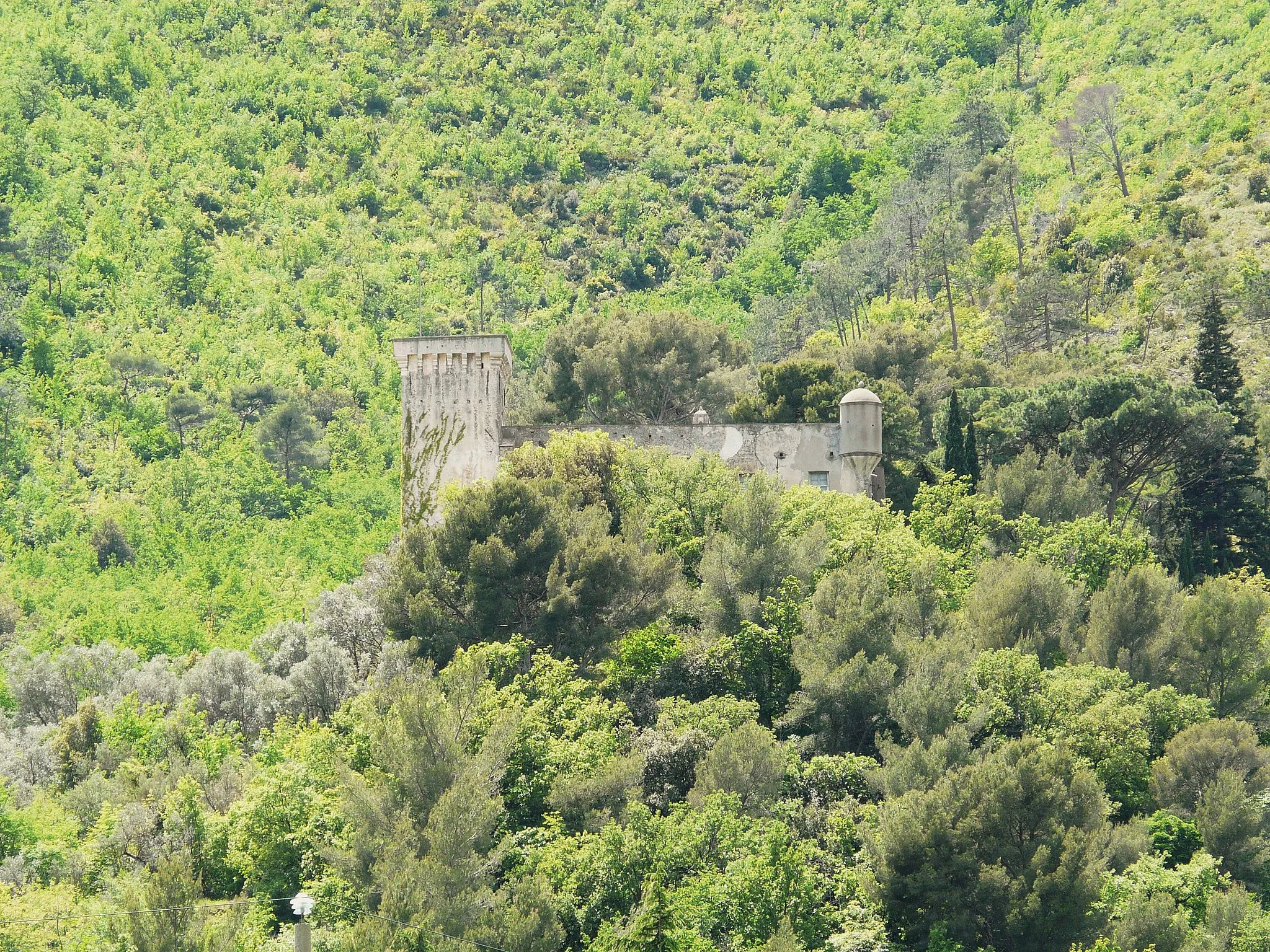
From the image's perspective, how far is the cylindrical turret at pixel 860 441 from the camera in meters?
49.6

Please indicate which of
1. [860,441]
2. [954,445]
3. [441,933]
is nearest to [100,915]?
[441,933]

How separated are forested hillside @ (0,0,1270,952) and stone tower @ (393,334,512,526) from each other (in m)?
2.36

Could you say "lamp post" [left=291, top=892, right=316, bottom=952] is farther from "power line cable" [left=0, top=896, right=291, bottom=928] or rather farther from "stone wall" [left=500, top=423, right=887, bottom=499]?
"stone wall" [left=500, top=423, right=887, bottom=499]

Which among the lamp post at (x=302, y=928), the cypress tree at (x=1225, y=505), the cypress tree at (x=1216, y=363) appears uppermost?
the cypress tree at (x=1216, y=363)

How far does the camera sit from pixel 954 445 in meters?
51.5

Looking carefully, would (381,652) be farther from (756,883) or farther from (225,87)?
(225,87)

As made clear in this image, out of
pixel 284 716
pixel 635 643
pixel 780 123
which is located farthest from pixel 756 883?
pixel 780 123

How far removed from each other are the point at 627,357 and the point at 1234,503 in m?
18.1

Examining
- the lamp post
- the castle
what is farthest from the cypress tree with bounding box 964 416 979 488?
the lamp post

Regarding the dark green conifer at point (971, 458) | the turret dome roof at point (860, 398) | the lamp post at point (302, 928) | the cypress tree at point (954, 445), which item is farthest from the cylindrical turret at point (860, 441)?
the lamp post at point (302, 928)

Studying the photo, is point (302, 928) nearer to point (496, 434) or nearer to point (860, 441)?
point (496, 434)

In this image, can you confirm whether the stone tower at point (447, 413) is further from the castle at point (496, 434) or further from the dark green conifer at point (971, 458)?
the dark green conifer at point (971, 458)

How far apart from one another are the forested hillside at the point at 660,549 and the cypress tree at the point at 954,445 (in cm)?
17

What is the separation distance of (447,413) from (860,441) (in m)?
10.5
